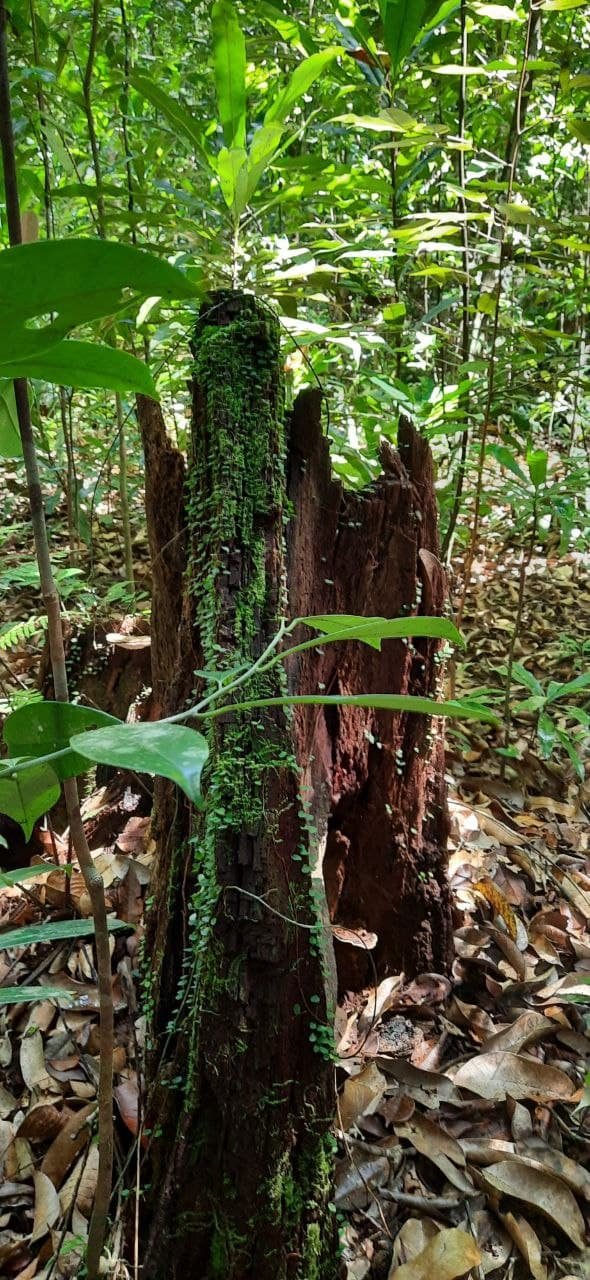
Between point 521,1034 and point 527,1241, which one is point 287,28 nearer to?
point 521,1034

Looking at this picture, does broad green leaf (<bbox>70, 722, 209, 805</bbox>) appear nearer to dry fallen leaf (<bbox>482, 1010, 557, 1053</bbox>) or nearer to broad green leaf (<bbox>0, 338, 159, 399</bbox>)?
broad green leaf (<bbox>0, 338, 159, 399</bbox>)

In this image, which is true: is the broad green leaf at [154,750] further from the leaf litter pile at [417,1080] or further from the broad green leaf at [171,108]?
the broad green leaf at [171,108]

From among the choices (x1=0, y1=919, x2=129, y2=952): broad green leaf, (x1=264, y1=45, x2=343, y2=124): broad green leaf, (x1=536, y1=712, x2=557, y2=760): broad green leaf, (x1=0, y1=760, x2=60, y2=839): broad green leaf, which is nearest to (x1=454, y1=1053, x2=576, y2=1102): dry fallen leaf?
(x1=536, y1=712, x2=557, y2=760): broad green leaf

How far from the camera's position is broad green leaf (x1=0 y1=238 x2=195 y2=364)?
15.4 inches

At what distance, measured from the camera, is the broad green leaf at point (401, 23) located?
2080 millimetres

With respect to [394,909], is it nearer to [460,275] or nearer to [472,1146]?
[472,1146]

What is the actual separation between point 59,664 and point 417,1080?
4.45 ft

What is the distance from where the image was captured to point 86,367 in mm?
533

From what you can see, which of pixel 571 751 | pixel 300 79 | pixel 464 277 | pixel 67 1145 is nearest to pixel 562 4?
pixel 464 277

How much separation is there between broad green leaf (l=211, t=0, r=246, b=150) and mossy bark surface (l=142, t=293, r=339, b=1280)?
1012mm

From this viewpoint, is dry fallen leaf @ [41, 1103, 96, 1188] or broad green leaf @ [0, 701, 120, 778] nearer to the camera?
broad green leaf @ [0, 701, 120, 778]

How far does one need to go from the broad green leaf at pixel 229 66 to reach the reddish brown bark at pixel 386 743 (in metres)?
0.81

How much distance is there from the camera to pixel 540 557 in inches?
172

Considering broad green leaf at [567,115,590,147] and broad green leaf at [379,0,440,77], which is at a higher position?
broad green leaf at [379,0,440,77]
